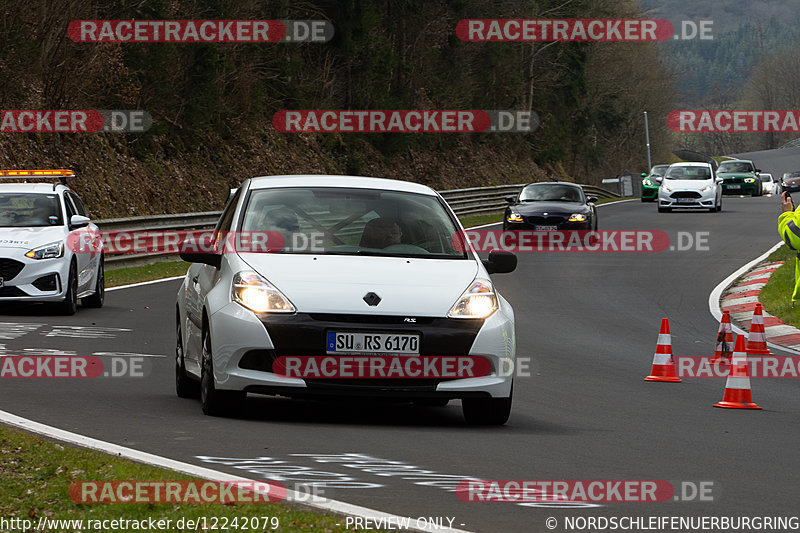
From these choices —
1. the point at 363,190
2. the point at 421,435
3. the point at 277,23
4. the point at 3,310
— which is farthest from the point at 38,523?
the point at 277,23

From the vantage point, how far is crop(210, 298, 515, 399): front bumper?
871cm

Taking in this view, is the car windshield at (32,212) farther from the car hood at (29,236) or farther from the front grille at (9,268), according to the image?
the front grille at (9,268)

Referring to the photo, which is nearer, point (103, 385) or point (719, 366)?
point (103, 385)

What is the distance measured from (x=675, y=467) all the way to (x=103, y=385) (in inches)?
202

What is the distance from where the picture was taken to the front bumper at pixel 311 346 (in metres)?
8.71

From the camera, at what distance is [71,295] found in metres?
17.5

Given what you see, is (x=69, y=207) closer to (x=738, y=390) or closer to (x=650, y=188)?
(x=738, y=390)

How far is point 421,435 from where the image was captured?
28.6ft

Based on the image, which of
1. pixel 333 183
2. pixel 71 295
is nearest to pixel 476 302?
pixel 333 183

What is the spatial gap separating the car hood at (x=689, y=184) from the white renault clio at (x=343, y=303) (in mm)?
36554

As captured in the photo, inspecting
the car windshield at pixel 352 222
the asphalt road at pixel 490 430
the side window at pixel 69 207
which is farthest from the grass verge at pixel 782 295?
the side window at pixel 69 207

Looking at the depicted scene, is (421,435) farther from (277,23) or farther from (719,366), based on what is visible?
(277,23)

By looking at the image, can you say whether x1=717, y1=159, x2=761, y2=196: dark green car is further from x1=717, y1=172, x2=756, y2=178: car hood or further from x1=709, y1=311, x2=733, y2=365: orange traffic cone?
x1=709, y1=311, x2=733, y2=365: orange traffic cone

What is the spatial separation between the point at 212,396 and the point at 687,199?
124 ft
